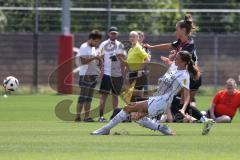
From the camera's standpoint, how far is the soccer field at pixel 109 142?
44.2 ft

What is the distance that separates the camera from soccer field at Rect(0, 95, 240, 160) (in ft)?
44.2

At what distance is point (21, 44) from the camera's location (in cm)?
3747

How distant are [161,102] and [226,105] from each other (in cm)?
547

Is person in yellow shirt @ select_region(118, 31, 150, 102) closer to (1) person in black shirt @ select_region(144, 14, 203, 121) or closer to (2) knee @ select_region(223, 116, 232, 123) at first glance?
(1) person in black shirt @ select_region(144, 14, 203, 121)

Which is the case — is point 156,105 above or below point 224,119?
above

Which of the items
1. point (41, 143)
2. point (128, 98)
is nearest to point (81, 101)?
point (128, 98)

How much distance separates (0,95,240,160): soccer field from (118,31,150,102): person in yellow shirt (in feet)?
6.88

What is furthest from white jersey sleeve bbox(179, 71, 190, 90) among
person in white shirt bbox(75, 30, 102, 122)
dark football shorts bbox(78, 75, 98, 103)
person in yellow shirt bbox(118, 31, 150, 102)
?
dark football shorts bbox(78, 75, 98, 103)

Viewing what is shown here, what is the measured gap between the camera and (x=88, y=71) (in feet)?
75.5

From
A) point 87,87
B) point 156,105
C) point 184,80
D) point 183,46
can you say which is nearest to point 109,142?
point 156,105

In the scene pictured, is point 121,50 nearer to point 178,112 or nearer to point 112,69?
point 112,69

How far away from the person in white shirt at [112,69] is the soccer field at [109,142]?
5.60ft

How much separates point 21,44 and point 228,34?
8545mm

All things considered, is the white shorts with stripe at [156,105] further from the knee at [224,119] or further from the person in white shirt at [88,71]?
the person in white shirt at [88,71]
